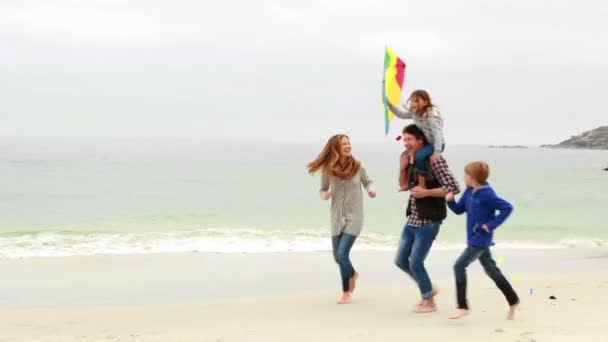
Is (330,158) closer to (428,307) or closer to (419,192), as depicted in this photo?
(419,192)

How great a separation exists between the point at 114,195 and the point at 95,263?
21476 mm

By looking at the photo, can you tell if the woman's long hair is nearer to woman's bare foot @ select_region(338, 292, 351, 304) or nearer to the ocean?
woman's bare foot @ select_region(338, 292, 351, 304)

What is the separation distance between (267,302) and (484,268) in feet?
7.82

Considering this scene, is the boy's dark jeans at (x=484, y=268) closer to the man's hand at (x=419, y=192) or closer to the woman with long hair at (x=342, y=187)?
the man's hand at (x=419, y=192)

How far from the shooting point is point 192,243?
554 inches

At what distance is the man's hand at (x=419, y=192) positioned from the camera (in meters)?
5.21

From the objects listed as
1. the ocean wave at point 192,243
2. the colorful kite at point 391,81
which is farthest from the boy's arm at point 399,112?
the ocean wave at point 192,243

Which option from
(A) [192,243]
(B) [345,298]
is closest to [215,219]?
(A) [192,243]

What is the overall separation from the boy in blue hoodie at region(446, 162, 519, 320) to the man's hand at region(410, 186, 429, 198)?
0.18m

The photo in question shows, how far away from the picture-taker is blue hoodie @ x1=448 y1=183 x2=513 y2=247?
4879 millimetres

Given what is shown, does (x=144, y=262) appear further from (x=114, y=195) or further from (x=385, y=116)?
(x=114, y=195)

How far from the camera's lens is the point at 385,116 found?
19.1 feet

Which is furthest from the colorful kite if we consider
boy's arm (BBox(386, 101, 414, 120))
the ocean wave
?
the ocean wave

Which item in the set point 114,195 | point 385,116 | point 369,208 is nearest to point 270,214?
point 369,208
